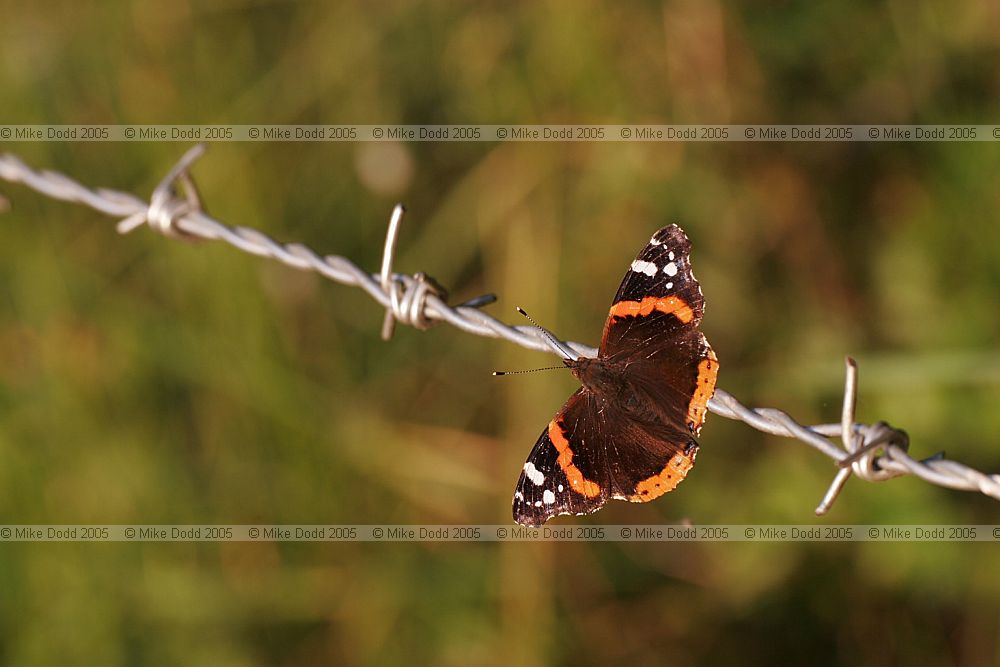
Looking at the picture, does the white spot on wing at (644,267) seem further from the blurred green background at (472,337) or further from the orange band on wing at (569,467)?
the blurred green background at (472,337)

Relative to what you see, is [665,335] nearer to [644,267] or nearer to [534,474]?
[644,267]

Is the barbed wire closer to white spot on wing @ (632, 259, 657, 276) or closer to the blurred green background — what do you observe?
white spot on wing @ (632, 259, 657, 276)

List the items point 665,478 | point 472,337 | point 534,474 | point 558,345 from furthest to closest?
point 472,337 → point 534,474 → point 665,478 → point 558,345

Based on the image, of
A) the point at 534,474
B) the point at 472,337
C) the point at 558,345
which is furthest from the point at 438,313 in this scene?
the point at 472,337

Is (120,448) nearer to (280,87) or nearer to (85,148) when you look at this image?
(85,148)

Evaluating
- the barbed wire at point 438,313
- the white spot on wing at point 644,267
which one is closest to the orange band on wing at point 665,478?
the barbed wire at point 438,313

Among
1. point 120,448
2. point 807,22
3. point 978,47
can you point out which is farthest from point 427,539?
point 978,47

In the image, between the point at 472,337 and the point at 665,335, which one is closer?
the point at 665,335
